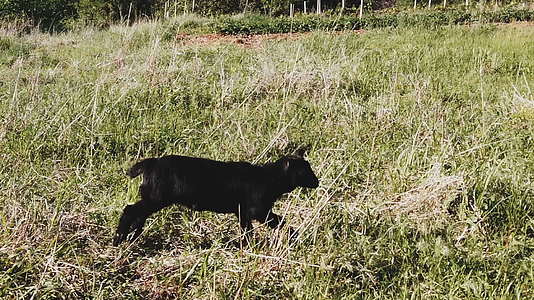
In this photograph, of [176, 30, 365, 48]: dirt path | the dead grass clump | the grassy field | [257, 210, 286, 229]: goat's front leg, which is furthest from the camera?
[176, 30, 365, 48]: dirt path

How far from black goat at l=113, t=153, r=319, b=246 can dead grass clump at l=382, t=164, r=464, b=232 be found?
0.59 meters

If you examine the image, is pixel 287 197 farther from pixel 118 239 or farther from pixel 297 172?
pixel 118 239

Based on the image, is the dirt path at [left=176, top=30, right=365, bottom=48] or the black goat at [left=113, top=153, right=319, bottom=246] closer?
the black goat at [left=113, top=153, right=319, bottom=246]

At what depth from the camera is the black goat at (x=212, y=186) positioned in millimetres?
2576

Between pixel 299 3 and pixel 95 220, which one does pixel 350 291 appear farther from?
pixel 299 3

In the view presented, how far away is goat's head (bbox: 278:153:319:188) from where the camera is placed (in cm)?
284

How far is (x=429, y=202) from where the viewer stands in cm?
312

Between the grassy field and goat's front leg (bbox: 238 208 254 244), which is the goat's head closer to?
the grassy field

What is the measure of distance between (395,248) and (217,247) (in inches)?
37.1

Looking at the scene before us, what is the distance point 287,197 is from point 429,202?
0.91 metres

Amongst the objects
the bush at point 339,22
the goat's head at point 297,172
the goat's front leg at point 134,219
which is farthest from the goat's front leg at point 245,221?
the bush at point 339,22

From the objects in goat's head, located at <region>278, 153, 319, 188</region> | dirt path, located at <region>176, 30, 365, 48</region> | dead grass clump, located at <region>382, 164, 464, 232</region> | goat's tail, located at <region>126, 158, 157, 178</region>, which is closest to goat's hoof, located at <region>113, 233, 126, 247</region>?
goat's tail, located at <region>126, 158, 157, 178</region>

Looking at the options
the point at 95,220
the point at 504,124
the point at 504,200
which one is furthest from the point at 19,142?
the point at 504,124

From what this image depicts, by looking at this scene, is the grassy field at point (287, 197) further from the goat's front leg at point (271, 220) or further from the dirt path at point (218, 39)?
the dirt path at point (218, 39)
